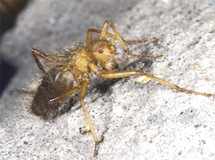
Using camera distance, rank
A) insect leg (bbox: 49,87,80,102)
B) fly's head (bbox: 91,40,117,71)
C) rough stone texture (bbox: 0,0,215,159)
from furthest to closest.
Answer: fly's head (bbox: 91,40,117,71), insect leg (bbox: 49,87,80,102), rough stone texture (bbox: 0,0,215,159)

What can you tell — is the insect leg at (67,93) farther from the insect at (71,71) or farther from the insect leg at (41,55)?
the insect leg at (41,55)

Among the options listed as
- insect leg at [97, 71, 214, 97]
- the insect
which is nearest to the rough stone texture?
insect leg at [97, 71, 214, 97]

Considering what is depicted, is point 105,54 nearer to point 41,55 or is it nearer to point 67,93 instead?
point 67,93

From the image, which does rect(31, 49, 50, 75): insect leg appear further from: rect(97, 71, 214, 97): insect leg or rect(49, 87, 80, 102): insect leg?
rect(97, 71, 214, 97): insect leg

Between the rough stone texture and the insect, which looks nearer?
the rough stone texture

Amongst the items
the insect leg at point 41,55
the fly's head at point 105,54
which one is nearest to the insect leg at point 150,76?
the fly's head at point 105,54

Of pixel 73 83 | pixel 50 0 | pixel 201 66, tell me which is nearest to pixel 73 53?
pixel 73 83

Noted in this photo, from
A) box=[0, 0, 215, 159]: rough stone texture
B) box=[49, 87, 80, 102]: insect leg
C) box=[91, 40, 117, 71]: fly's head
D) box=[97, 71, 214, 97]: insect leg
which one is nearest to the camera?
box=[0, 0, 215, 159]: rough stone texture
